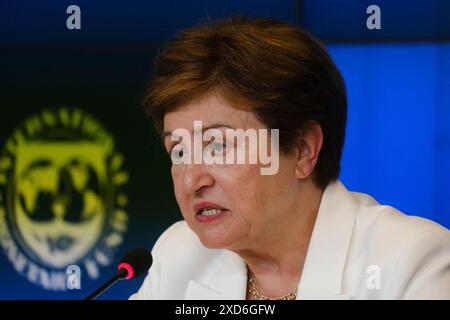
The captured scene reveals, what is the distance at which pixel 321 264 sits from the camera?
1.48 meters

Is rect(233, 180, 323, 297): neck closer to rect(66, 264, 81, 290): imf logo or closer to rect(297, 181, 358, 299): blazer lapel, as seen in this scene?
rect(297, 181, 358, 299): blazer lapel

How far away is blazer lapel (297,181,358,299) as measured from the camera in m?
1.45

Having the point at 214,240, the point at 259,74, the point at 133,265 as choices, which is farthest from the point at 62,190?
the point at 259,74

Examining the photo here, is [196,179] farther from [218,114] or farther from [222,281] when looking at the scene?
[222,281]

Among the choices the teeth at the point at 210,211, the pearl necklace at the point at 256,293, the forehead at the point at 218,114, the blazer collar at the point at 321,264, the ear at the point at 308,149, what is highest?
the forehead at the point at 218,114

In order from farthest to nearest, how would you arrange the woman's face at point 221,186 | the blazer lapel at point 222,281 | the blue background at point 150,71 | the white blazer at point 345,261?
1. the blue background at point 150,71
2. the blazer lapel at point 222,281
3. the woman's face at point 221,186
4. the white blazer at point 345,261

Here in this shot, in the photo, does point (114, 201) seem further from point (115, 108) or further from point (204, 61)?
point (204, 61)

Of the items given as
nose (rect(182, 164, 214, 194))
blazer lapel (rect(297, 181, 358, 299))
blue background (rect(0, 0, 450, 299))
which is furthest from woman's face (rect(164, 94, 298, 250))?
blue background (rect(0, 0, 450, 299))

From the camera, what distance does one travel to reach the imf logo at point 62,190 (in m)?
1.90

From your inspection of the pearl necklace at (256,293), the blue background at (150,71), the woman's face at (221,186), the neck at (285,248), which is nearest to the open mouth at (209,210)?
the woman's face at (221,186)

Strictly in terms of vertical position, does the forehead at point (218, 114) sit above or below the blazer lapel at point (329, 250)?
above

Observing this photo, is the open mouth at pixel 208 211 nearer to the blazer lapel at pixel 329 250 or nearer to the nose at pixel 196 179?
the nose at pixel 196 179

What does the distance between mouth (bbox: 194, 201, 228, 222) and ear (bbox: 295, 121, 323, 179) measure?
0.60 feet
